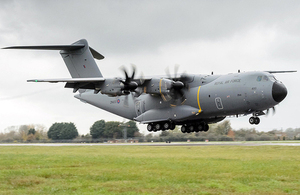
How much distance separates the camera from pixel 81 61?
112 ft

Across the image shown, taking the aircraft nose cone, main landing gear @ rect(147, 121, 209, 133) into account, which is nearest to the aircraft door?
main landing gear @ rect(147, 121, 209, 133)

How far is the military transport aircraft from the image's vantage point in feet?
90.2

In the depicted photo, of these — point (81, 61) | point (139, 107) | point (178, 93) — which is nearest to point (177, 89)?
point (178, 93)

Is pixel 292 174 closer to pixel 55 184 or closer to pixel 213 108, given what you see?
pixel 55 184

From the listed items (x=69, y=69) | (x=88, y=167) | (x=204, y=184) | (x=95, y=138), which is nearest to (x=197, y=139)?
(x=95, y=138)

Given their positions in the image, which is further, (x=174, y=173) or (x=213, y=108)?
(x=213, y=108)

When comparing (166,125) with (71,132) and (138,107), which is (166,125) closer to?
(138,107)

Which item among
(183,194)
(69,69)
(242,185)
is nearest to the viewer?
(183,194)

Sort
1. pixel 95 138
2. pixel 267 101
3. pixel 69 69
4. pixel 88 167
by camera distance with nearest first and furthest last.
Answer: pixel 88 167 < pixel 267 101 < pixel 69 69 < pixel 95 138

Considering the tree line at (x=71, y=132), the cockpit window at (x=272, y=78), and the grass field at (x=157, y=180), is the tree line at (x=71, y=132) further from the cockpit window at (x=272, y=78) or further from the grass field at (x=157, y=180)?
the grass field at (x=157, y=180)

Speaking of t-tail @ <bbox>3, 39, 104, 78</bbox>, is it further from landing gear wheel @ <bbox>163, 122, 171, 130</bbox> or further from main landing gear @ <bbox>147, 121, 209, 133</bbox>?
landing gear wheel @ <bbox>163, 122, 171, 130</bbox>

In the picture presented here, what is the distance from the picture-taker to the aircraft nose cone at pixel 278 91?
1049 inches

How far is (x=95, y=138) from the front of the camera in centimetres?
5078

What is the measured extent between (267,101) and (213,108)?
4.59 metres
